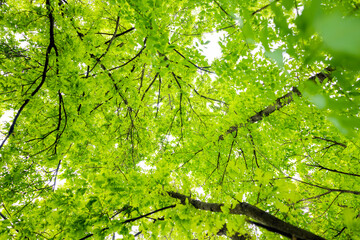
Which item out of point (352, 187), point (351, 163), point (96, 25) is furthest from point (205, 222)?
point (351, 163)

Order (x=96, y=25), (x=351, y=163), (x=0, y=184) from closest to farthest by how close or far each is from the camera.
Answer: (x=96, y=25)
(x=0, y=184)
(x=351, y=163)

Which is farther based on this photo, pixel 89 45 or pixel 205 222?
pixel 89 45

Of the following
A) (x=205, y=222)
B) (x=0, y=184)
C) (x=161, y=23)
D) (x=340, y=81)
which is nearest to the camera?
(x=340, y=81)

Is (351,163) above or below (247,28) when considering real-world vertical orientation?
above

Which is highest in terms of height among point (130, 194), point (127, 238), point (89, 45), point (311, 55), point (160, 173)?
point (89, 45)

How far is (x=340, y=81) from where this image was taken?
63 centimetres

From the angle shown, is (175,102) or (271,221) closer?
(271,221)

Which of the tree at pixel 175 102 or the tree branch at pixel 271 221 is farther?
the tree branch at pixel 271 221

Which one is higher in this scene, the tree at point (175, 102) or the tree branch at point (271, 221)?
the tree at point (175, 102)

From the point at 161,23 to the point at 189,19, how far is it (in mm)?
3413

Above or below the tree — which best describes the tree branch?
below

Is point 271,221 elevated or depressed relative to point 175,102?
depressed

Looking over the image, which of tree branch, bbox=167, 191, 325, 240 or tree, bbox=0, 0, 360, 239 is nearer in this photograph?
tree, bbox=0, 0, 360, 239

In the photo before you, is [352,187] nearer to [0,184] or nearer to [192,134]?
[192,134]
